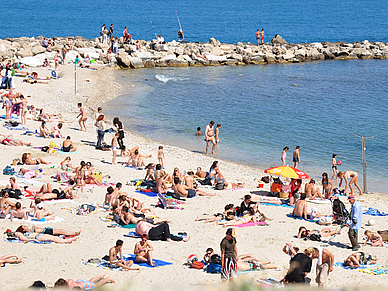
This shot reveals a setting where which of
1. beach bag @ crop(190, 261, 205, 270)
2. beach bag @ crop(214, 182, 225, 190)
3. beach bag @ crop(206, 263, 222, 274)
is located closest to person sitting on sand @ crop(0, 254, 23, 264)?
beach bag @ crop(190, 261, 205, 270)

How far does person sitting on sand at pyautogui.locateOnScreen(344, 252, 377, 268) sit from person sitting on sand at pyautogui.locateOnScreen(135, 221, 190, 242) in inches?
150

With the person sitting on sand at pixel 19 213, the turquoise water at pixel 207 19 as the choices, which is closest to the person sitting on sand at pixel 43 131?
the person sitting on sand at pixel 19 213

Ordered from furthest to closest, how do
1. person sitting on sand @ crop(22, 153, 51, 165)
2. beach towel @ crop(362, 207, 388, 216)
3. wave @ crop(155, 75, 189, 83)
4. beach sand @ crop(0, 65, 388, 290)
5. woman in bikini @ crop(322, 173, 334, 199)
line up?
wave @ crop(155, 75, 189, 83) → person sitting on sand @ crop(22, 153, 51, 165) → woman in bikini @ crop(322, 173, 334, 199) → beach towel @ crop(362, 207, 388, 216) → beach sand @ crop(0, 65, 388, 290)

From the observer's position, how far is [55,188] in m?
15.2

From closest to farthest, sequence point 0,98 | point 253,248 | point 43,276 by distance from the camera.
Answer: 1. point 43,276
2. point 253,248
3. point 0,98

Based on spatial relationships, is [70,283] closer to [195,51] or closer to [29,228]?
[29,228]

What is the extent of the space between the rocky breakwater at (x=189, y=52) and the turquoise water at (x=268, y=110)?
1785mm

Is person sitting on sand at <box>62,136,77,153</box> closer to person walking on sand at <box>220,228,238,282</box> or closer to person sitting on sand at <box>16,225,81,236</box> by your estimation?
person sitting on sand at <box>16,225,81,236</box>

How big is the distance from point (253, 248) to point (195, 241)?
4.74ft

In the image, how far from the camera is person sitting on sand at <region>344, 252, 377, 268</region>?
10489 millimetres

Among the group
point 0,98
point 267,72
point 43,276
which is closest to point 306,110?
point 267,72

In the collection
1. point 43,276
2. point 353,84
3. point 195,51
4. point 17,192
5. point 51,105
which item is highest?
point 195,51

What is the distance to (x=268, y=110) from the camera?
3098 cm

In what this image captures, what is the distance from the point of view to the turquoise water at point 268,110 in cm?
2316
